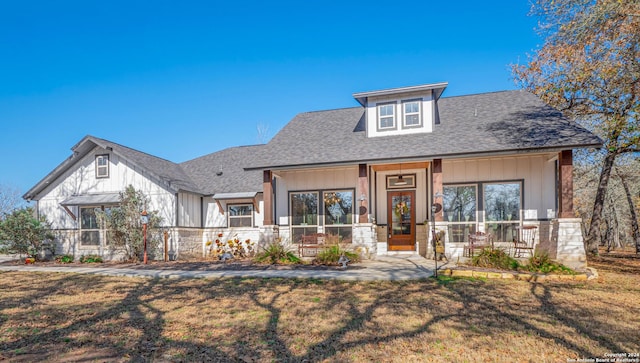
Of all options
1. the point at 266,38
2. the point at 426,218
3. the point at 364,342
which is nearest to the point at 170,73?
the point at 266,38

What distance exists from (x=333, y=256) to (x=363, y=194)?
2.38 m

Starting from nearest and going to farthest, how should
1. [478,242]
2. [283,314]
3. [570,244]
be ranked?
[283,314] < [570,244] < [478,242]

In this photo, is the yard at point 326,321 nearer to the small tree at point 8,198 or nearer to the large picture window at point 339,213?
the large picture window at point 339,213

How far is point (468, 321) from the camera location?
5.35 meters

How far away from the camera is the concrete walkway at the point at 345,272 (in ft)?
28.6

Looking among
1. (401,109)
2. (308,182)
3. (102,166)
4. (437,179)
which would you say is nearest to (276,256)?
(308,182)

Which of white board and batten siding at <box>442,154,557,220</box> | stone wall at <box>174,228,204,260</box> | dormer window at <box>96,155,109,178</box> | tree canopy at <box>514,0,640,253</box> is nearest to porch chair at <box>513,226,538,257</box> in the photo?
white board and batten siding at <box>442,154,557,220</box>

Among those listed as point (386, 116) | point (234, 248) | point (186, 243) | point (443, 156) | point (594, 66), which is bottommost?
point (234, 248)

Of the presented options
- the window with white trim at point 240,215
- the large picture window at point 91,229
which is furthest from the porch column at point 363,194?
the large picture window at point 91,229

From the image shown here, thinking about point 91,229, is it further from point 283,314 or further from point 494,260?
point 494,260

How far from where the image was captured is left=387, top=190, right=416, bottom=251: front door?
521 inches

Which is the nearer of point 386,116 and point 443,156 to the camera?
point 443,156

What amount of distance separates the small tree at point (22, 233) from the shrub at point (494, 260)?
54.4 feet

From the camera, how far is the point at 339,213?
1341 centimetres
